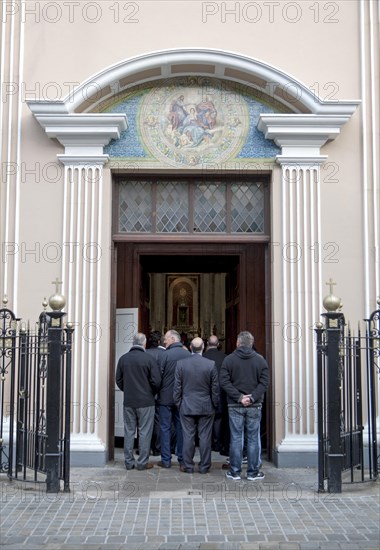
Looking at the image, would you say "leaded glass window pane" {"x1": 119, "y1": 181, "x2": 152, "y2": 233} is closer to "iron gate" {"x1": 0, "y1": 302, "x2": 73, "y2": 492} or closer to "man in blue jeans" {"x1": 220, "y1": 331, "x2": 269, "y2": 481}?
"iron gate" {"x1": 0, "y1": 302, "x2": 73, "y2": 492}

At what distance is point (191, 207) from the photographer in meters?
10.8

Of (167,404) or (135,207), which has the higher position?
(135,207)

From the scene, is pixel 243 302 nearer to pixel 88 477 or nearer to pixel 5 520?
pixel 88 477

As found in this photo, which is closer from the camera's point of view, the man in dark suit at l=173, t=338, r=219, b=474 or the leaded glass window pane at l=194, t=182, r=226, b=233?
the man in dark suit at l=173, t=338, r=219, b=474

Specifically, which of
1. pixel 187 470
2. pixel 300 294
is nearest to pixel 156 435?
pixel 187 470

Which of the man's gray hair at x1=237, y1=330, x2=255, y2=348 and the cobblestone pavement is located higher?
the man's gray hair at x1=237, y1=330, x2=255, y2=348

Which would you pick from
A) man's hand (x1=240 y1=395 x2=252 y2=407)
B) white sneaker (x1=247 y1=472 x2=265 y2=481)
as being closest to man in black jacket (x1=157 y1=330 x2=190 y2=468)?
white sneaker (x1=247 y1=472 x2=265 y2=481)

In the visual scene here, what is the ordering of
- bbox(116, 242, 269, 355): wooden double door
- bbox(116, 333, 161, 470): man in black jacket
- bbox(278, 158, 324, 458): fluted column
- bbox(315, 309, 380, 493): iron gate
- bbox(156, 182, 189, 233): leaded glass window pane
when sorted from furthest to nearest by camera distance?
bbox(116, 242, 269, 355): wooden double door → bbox(156, 182, 189, 233): leaded glass window pane → bbox(278, 158, 324, 458): fluted column → bbox(116, 333, 161, 470): man in black jacket → bbox(315, 309, 380, 493): iron gate

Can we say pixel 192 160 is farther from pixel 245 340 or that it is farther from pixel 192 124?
pixel 245 340

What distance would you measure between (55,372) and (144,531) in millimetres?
2209

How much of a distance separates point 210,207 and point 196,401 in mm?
2861

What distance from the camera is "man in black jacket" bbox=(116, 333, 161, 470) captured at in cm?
986

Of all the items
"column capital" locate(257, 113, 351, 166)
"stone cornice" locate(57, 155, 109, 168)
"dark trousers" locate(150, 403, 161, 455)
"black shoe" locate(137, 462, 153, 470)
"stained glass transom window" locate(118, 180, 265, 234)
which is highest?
"column capital" locate(257, 113, 351, 166)

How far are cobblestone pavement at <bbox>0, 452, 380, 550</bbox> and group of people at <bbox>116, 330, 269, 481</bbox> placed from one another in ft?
1.27
